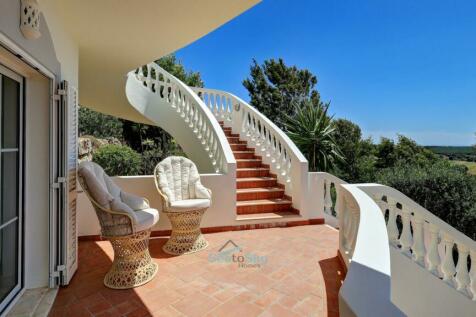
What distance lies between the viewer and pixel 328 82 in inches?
660

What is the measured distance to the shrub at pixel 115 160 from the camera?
862cm

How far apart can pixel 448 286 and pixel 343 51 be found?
46.3ft

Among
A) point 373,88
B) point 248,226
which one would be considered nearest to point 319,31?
point 373,88

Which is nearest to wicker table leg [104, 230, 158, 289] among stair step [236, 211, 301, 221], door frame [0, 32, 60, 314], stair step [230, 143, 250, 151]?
door frame [0, 32, 60, 314]

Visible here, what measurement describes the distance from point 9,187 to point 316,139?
6566 millimetres

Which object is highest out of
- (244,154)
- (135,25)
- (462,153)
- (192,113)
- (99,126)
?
(99,126)

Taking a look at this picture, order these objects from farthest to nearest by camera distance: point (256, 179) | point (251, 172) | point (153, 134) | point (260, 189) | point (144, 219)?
point (153, 134) < point (251, 172) < point (256, 179) < point (260, 189) < point (144, 219)

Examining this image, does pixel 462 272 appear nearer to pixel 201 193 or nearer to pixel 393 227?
pixel 393 227

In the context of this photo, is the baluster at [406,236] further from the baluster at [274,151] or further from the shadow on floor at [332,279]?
the baluster at [274,151]

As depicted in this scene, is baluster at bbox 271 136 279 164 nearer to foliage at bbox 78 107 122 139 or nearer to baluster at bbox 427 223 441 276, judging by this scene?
baluster at bbox 427 223 441 276

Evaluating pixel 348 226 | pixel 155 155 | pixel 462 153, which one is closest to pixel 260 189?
pixel 348 226

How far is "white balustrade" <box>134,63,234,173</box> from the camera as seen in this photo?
192 inches

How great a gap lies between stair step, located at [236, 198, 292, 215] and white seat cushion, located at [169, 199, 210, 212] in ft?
3.84

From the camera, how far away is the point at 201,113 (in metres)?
5.83
